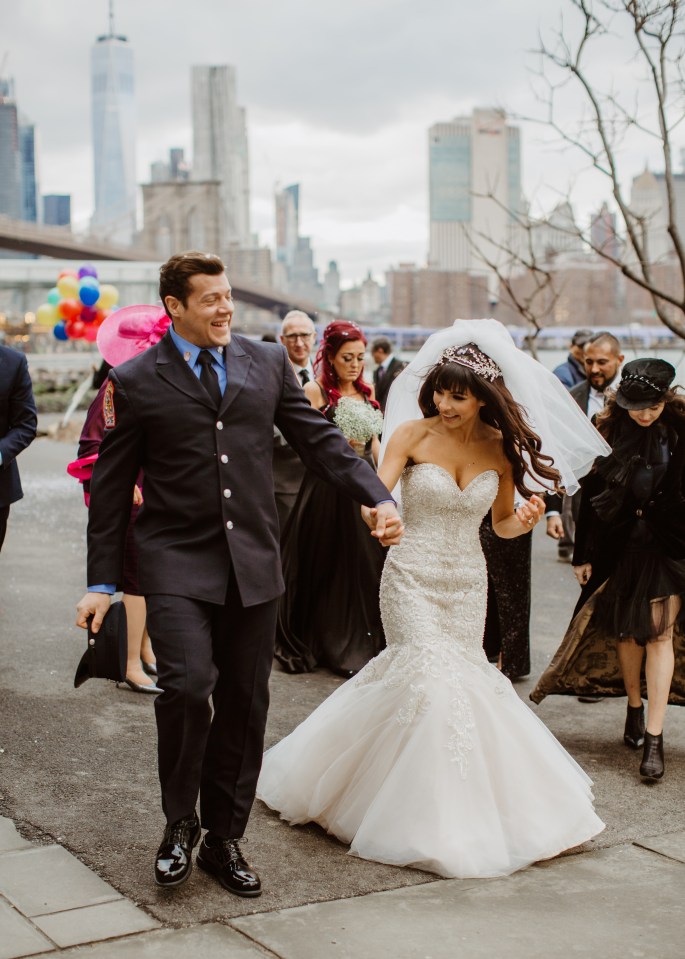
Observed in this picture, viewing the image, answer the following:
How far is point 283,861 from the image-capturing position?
4.06 metres

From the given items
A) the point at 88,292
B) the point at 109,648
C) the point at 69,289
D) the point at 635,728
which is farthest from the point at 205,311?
the point at 69,289

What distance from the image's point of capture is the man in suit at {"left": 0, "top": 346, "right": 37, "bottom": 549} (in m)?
6.64

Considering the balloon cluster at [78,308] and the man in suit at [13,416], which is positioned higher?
the balloon cluster at [78,308]

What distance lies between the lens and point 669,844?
429 cm

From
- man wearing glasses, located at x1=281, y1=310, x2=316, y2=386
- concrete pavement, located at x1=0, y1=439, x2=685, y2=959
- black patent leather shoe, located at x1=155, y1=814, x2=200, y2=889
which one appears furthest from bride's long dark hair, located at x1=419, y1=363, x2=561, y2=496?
man wearing glasses, located at x1=281, y1=310, x2=316, y2=386

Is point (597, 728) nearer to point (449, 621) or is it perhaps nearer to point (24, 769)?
point (449, 621)

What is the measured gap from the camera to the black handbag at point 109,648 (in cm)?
371

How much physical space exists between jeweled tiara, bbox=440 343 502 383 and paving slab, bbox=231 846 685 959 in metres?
1.84

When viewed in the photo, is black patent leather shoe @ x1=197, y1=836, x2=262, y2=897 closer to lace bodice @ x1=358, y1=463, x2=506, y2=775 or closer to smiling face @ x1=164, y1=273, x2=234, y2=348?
lace bodice @ x1=358, y1=463, x2=506, y2=775

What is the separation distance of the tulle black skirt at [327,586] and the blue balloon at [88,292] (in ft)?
51.9

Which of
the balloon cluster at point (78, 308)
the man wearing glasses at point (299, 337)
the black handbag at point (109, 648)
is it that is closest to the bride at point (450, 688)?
the black handbag at point (109, 648)

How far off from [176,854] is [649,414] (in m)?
2.82

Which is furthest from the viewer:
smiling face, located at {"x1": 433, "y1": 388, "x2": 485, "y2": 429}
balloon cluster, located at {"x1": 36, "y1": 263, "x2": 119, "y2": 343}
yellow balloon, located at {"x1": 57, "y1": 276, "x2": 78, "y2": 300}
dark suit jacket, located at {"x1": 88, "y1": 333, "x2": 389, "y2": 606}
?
yellow balloon, located at {"x1": 57, "y1": 276, "x2": 78, "y2": 300}

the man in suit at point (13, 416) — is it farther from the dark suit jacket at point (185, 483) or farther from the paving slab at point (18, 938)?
the paving slab at point (18, 938)
